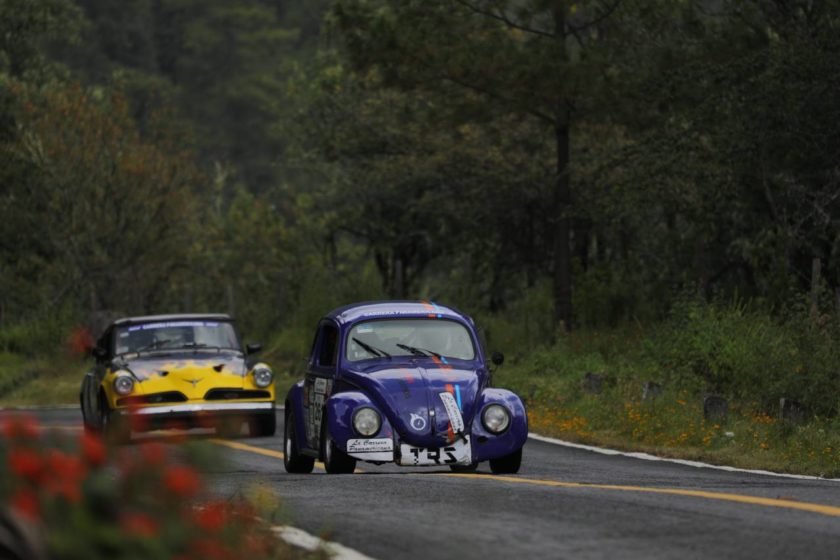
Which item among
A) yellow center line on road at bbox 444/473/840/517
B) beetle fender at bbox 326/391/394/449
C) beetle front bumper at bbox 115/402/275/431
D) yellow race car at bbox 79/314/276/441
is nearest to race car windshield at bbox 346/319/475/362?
beetle fender at bbox 326/391/394/449

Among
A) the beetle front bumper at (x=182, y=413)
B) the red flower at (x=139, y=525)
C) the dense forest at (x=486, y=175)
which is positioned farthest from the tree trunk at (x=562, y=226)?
the red flower at (x=139, y=525)

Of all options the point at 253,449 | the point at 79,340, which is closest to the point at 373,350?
the point at 253,449

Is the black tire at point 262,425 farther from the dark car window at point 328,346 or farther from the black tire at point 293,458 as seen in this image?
the dark car window at point 328,346

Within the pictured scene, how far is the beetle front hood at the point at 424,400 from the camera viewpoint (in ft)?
47.0

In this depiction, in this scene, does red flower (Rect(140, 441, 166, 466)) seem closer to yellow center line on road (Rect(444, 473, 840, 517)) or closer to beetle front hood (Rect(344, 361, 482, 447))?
yellow center line on road (Rect(444, 473, 840, 517))

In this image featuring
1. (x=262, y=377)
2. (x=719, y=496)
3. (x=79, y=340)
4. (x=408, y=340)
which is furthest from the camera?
(x=79, y=340)

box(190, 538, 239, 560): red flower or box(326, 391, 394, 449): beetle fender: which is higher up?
box(190, 538, 239, 560): red flower

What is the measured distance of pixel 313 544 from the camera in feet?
27.9

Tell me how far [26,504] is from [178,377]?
14907mm

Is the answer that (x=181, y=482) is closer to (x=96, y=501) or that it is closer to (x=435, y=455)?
(x=96, y=501)

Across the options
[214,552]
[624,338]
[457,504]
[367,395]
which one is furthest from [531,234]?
[214,552]

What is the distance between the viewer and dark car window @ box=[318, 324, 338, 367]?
15.8 m

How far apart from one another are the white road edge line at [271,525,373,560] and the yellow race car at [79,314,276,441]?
412 inches

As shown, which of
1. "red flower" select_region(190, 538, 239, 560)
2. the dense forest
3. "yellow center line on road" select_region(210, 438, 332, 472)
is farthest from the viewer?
the dense forest
